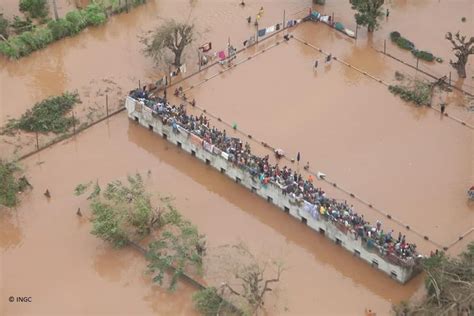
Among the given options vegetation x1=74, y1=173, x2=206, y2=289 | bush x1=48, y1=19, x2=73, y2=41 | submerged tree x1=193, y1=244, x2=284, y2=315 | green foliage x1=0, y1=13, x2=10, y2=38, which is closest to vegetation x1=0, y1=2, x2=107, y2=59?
bush x1=48, y1=19, x2=73, y2=41

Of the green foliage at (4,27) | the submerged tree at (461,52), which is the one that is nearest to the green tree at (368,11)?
the submerged tree at (461,52)

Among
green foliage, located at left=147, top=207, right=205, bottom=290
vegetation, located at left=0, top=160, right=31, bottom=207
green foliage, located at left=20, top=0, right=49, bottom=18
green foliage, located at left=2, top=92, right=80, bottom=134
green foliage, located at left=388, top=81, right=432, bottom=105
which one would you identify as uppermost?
green foliage, located at left=20, top=0, right=49, bottom=18

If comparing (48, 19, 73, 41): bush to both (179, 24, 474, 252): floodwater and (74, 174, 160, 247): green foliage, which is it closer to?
(179, 24, 474, 252): floodwater

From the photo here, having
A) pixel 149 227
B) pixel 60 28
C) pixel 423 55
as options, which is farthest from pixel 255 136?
pixel 60 28

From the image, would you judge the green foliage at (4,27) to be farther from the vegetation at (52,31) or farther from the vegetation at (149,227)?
the vegetation at (149,227)

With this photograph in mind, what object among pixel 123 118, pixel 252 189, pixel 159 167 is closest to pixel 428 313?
pixel 252 189

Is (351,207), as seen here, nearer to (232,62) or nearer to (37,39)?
(232,62)

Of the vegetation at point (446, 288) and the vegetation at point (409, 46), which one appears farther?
the vegetation at point (409, 46)
